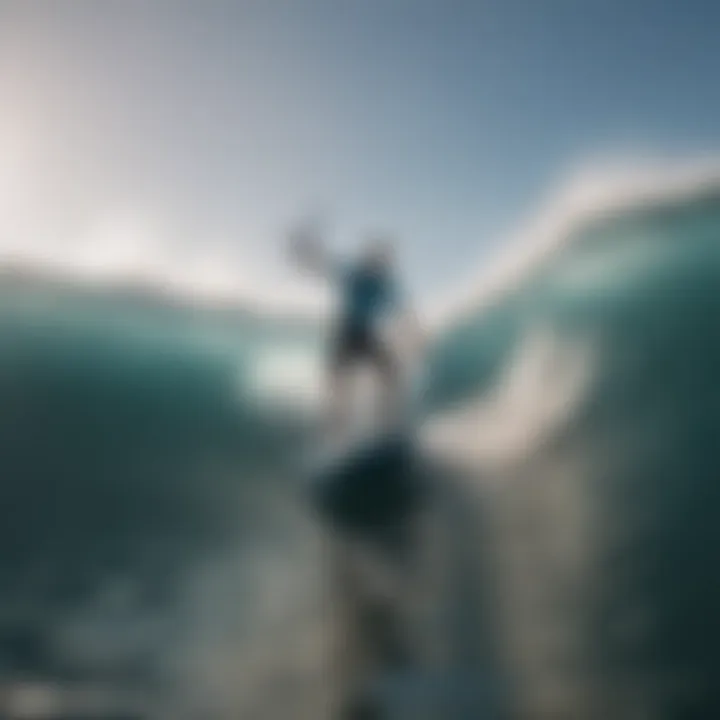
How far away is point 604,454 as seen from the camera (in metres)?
2.24

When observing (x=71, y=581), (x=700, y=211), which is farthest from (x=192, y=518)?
(x=700, y=211)

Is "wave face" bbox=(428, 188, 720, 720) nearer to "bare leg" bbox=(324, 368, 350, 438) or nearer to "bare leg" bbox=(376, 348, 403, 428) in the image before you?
"bare leg" bbox=(376, 348, 403, 428)

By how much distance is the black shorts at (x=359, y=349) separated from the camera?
2.10m

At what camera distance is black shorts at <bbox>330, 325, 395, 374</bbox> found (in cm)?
210

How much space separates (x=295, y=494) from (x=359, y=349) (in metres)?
0.34

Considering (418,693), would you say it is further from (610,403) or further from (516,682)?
(610,403)

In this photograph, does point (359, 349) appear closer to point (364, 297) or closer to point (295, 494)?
point (364, 297)

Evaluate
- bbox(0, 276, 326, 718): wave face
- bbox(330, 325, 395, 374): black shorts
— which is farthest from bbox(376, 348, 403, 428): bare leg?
bbox(0, 276, 326, 718): wave face

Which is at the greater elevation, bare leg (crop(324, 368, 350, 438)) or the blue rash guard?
the blue rash guard

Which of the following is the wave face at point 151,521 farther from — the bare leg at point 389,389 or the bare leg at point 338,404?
the bare leg at point 389,389

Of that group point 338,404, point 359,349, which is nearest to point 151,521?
point 338,404

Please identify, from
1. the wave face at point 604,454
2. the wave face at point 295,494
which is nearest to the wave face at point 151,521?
the wave face at point 295,494

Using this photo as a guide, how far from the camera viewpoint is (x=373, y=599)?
1.83 m

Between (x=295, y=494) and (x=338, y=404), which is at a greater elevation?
(x=338, y=404)
